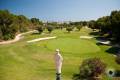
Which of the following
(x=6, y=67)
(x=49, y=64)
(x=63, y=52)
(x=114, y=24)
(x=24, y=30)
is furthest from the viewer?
(x=24, y=30)

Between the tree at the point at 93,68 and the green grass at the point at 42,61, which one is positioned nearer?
the tree at the point at 93,68

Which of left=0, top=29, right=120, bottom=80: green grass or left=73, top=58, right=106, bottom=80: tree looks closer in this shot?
left=73, top=58, right=106, bottom=80: tree

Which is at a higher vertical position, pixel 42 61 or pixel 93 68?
pixel 93 68

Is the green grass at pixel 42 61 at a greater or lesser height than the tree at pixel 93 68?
lesser

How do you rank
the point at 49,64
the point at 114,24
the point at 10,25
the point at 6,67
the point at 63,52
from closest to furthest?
1. the point at 6,67
2. the point at 49,64
3. the point at 63,52
4. the point at 114,24
5. the point at 10,25

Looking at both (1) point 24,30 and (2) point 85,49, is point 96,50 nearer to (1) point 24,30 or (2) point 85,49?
(2) point 85,49

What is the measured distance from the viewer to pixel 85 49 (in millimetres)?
36375

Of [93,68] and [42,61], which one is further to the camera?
[42,61]

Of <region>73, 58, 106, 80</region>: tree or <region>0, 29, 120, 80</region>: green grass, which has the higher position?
<region>73, 58, 106, 80</region>: tree

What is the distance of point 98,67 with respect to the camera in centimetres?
1936

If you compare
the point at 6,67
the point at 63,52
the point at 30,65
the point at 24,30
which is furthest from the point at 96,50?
the point at 24,30

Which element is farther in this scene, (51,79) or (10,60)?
(10,60)

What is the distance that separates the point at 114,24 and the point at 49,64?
2579 centimetres

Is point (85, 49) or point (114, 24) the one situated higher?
point (114, 24)
